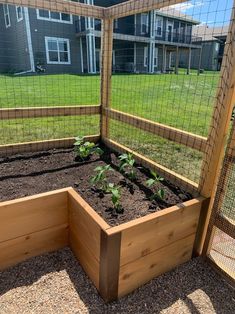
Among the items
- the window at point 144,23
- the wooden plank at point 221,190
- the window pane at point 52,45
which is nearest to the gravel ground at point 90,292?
the wooden plank at point 221,190

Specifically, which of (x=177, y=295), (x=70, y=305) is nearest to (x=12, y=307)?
(x=70, y=305)

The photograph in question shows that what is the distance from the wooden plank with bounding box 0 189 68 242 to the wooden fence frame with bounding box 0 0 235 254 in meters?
1.01

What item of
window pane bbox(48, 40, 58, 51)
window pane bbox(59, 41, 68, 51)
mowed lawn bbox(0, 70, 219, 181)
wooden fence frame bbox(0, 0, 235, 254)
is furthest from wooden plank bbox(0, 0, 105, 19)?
window pane bbox(59, 41, 68, 51)

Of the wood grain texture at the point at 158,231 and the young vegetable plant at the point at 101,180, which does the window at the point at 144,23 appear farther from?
the wood grain texture at the point at 158,231

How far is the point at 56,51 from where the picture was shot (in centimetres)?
1577

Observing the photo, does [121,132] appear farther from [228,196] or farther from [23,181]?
[228,196]

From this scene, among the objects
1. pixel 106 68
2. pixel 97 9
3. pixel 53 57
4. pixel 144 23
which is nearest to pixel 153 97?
pixel 106 68

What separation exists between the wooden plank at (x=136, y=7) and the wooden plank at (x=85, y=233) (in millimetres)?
1648

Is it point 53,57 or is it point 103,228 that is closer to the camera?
point 103,228

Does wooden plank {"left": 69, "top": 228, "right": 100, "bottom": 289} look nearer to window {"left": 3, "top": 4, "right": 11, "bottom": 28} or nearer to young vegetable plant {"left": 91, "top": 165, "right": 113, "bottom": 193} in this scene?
young vegetable plant {"left": 91, "top": 165, "right": 113, "bottom": 193}

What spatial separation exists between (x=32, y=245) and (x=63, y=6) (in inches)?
87.9

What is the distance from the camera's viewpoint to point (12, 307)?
160cm

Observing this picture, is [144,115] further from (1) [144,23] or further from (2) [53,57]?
(1) [144,23]

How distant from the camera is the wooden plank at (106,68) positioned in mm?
2832
